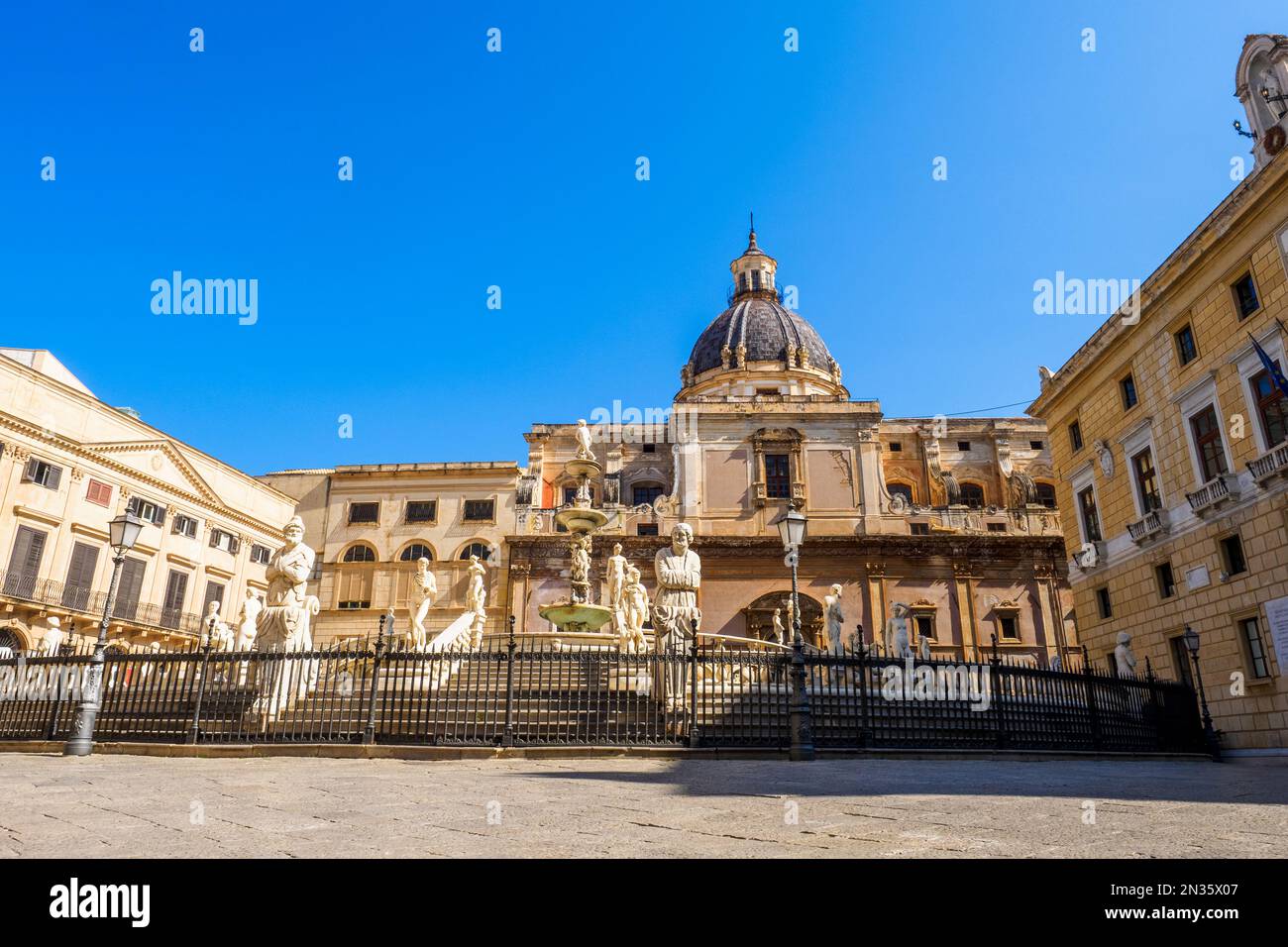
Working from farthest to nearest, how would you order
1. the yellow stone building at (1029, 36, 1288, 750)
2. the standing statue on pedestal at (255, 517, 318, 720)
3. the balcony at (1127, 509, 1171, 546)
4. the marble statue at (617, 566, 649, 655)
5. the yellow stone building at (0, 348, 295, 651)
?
the yellow stone building at (0, 348, 295, 651)
the balcony at (1127, 509, 1171, 546)
the marble statue at (617, 566, 649, 655)
the yellow stone building at (1029, 36, 1288, 750)
the standing statue on pedestal at (255, 517, 318, 720)

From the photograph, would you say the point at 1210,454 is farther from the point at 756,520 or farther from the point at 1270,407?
the point at 756,520

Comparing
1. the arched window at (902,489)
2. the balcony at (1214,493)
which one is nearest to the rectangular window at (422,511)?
the arched window at (902,489)

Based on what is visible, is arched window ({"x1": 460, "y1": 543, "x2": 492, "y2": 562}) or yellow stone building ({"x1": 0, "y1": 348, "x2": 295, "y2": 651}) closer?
yellow stone building ({"x1": 0, "y1": 348, "x2": 295, "y2": 651})

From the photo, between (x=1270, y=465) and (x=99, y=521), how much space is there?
36.7 metres

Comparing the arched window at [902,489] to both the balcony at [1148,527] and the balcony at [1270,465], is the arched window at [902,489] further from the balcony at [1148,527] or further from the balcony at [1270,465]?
the balcony at [1270,465]

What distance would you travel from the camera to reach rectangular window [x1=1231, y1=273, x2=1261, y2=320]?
18234 mm

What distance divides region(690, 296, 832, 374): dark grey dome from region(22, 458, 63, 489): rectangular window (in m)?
35.3

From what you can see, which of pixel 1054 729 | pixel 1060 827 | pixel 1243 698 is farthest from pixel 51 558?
pixel 1243 698

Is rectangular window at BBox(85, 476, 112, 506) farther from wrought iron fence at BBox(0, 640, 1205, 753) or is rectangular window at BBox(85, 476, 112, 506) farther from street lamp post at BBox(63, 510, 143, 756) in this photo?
street lamp post at BBox(63, 510, 143, 756)

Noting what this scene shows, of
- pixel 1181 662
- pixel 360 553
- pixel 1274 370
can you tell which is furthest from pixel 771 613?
pixel 1274 370

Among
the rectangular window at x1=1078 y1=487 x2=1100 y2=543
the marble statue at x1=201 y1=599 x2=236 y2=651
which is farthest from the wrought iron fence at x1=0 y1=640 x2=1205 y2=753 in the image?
the rectangular window at x1=1078 y1=487 x2=1100 y2=543

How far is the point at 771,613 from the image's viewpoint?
34.5m
